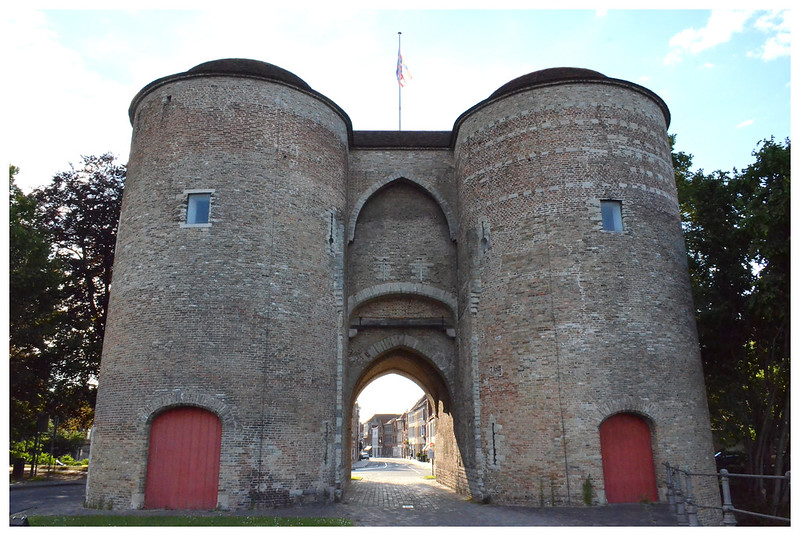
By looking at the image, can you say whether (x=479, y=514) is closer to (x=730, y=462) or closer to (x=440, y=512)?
(x=440, y=512)

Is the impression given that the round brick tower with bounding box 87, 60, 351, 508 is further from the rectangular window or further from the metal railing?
the metal railing

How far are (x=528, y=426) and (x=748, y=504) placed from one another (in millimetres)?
7775

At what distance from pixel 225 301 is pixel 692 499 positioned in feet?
36.8

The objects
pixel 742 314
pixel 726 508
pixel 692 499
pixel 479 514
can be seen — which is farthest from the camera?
pixel 742 314

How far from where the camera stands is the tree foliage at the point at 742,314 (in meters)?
14.9

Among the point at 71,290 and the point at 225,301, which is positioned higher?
the point at 71,290

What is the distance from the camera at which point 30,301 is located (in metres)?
21.0

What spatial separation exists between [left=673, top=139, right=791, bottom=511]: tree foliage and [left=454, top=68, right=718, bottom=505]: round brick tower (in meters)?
1.78

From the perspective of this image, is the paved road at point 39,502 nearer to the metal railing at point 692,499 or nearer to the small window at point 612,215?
the metal railing at point 692,499

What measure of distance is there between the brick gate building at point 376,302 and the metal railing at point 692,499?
128 centimetres

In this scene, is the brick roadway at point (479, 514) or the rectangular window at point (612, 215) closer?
the brick roadway at point (479, 514)

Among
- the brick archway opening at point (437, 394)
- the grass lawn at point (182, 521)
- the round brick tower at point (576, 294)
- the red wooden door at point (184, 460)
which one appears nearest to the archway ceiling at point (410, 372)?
the brick archway opening at point (437, 394)

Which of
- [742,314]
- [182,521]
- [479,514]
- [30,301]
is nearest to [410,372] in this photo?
[479,514]

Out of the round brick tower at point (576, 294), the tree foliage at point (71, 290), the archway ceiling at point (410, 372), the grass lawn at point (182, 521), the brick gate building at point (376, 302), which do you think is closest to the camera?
the grass lawn at point (182, 521)
